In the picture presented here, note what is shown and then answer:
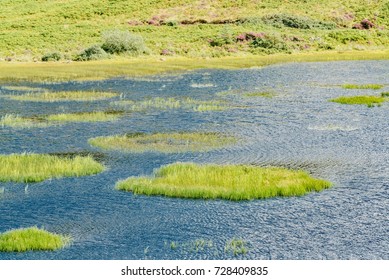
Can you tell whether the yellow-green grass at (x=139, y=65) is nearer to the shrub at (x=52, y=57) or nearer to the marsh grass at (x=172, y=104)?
the shrub at (x=52, y=57)

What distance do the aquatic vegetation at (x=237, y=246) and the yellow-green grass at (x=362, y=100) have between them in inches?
1160

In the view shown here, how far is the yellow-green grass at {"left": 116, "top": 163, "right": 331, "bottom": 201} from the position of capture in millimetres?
23156

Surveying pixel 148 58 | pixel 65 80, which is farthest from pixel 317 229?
pixel 148 58

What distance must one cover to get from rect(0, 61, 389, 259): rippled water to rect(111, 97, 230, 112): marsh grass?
5.47 ft

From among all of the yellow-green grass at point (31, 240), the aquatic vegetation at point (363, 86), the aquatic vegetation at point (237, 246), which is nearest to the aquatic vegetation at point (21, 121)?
the yellow-green grass at point (31, 240)

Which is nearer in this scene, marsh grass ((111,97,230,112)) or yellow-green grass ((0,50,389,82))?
marsh grass ((111,97,230,112))

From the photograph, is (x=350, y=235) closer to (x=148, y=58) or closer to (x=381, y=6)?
(x=148, y=58)

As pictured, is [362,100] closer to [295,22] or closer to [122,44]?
[122,44]

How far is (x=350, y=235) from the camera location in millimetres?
18906

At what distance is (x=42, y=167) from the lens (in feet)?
88.6

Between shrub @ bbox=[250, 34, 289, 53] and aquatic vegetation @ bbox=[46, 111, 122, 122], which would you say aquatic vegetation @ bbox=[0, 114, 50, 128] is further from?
shrub @ bbox=[250, 34, 289, 53]

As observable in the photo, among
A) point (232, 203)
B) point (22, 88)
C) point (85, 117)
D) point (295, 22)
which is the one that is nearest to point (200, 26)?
point (295, 22)

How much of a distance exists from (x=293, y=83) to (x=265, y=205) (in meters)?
40.9

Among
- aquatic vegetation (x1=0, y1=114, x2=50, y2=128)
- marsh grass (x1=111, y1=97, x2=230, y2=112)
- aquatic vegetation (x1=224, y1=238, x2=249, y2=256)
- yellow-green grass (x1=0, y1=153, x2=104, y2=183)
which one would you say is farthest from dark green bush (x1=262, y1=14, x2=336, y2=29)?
aquatic vegetation (x1=224, y1=238, x2=249, y2=256)
